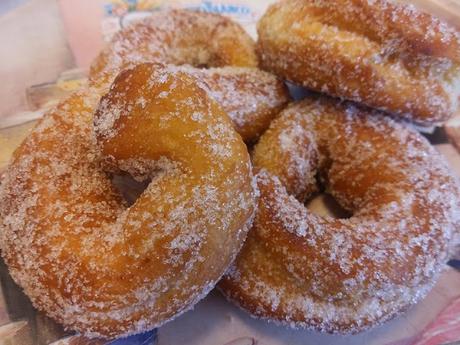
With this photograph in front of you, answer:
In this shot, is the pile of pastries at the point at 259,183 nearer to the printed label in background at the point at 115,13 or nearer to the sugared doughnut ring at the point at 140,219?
the sugared doughnut ring at the point at 140,219

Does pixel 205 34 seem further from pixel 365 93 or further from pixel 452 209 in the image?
pixel 452 209

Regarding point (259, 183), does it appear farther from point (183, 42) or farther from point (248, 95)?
point (183, 42)

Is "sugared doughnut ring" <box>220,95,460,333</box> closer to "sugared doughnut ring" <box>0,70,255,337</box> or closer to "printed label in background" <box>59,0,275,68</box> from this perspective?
"sugared doughnut ring" <box>0,70,255,337</box>

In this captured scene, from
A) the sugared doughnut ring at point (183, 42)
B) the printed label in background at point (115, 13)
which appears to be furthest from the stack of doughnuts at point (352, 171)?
the printed label in background at point (115, 13)

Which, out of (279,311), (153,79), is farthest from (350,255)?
(153,79)

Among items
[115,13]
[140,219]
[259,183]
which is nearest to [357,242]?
[259,183]
